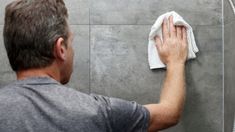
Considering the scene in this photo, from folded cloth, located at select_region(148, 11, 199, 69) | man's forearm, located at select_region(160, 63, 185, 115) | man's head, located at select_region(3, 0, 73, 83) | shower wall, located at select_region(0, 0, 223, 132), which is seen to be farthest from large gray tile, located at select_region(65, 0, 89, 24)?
man's head, located at select_region(3, 0, 73, 83)

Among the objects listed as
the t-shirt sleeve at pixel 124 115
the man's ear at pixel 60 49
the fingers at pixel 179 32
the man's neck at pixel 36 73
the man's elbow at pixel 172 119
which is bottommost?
the man's elbow at pixel 172 119

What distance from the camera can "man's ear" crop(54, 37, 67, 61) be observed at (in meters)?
1.07

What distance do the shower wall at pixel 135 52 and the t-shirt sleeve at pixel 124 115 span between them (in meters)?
0.50

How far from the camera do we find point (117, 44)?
5.27 ft

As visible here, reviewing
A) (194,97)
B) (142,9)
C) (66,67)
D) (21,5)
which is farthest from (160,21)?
(21,5)

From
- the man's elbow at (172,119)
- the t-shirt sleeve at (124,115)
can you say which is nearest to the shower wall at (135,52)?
the man's elbow at (172,119)

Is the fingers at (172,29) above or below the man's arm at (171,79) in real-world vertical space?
above

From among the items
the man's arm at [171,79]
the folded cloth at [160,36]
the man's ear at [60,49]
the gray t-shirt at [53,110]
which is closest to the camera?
the gray t-shirt at [53,110]

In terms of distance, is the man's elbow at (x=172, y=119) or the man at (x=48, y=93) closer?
the man at (x=48, y=93)

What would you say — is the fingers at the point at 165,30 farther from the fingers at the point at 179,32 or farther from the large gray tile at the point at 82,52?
the large gray tile at the point at 82,52

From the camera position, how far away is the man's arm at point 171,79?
1172mm

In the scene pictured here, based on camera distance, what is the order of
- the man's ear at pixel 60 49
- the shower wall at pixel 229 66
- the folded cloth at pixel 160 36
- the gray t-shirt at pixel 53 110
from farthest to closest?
1. the folded cloth at pixel 160 36
2. the shower wall at pixel 229 66
3. the man's ear at pixel 60 49
4. the gray t-shirt at pixel 53 110

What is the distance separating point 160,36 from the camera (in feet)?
5.10

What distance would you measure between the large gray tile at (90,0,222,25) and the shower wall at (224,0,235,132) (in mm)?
67
